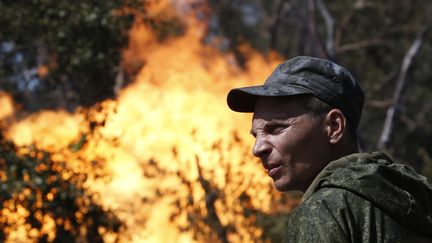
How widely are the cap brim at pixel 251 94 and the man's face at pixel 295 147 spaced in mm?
70

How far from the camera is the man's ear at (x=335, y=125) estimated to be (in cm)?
267

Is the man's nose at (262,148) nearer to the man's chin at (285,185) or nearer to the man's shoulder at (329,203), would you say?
the man's chin at (285,185)

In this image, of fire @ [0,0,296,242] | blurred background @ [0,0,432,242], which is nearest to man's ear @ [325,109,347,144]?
blurred background @ [0,0,432,242]

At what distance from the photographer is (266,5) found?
26016mm

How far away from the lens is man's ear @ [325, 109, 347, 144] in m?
2.67

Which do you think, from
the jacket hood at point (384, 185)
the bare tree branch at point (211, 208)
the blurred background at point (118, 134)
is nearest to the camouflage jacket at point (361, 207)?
the jacket hood at point (384, 185)

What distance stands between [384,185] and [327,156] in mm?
319

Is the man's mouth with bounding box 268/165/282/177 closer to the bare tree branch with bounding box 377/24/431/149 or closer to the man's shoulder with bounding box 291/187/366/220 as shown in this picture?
the man's shoulder with bounding box 291/187/366/220

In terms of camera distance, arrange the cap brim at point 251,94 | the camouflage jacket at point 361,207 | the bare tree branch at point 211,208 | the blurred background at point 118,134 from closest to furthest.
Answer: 1. the camouflage jacket at point 361,207
2. the cap brim at point 251,94
3. the blurred background at point 118,134
4. the bare tree branch at point 211,208

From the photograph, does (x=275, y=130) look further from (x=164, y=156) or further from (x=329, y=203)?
(x=164, y=156)

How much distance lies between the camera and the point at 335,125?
8.80 ft

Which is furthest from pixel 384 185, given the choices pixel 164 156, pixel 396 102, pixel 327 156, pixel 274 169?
pixel 396 102

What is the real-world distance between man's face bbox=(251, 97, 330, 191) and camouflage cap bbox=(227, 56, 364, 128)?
7 centimetres

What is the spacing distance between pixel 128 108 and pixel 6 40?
214 centimetres
